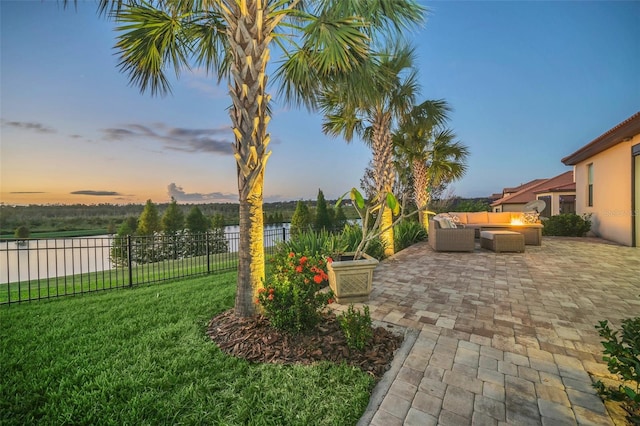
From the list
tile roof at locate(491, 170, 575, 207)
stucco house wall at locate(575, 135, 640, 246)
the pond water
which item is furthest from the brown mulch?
tile roof at locate(491, 170, 575, 207)

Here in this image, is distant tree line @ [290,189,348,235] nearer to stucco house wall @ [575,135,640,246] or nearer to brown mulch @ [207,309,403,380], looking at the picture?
stucco house wall @ [575,135,640,246]

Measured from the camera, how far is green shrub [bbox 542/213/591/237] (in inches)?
413

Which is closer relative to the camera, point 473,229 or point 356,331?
point 356,331

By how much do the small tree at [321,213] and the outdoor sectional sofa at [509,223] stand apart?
919cm

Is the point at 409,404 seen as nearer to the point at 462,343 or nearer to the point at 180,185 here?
the point at 462,343

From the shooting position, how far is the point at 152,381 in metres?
2.12

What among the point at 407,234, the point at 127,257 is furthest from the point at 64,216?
the point at 407,234

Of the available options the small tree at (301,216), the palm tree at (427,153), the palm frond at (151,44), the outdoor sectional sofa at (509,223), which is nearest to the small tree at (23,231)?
the palm frond at (151,44)

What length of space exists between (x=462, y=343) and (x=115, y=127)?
37.0 feet

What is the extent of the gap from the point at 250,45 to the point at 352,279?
135 inches

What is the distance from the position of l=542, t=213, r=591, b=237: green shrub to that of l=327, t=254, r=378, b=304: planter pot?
11809 mm

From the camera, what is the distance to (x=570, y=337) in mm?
2637

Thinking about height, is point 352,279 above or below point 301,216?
below

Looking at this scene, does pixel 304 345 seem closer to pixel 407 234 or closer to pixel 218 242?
pixel 218 242
